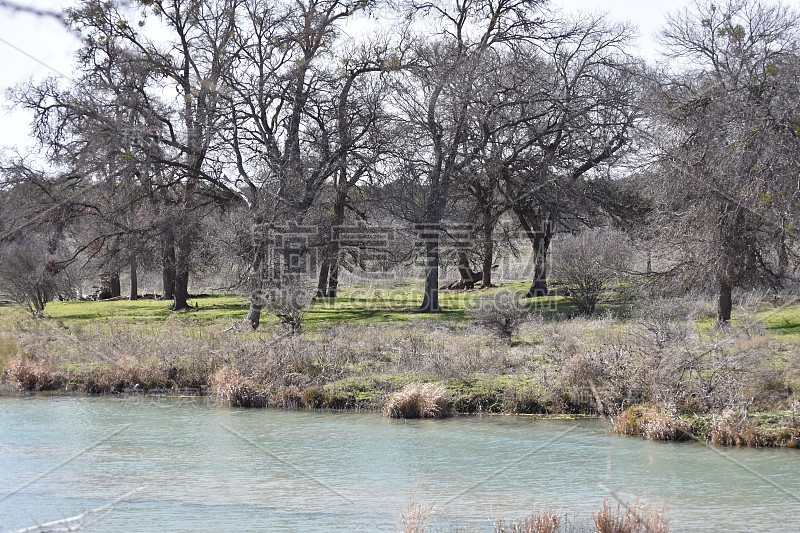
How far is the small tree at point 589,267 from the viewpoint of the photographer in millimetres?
29016

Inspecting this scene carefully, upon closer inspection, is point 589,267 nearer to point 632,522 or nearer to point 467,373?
point 467,373

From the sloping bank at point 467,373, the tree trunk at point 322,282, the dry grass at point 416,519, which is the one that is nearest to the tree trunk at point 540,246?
the tree trunk at point 322,282

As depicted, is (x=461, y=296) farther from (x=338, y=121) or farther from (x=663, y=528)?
(x=663, y=528)

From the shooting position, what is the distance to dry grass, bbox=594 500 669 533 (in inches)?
367

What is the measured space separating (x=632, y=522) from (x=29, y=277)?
2981cm

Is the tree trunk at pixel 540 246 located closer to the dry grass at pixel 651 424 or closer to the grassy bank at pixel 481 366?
the grassy bank at pixel 481 366

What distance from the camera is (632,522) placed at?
31.4 feet

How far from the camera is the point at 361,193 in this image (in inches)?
1404

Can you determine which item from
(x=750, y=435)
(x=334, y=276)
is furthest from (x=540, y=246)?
(x=750, y=435)

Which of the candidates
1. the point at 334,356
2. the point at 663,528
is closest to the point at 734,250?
the point at 334,356

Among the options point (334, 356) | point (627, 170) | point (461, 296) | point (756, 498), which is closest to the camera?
point (756, 498)

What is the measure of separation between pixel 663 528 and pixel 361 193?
27.3 meters

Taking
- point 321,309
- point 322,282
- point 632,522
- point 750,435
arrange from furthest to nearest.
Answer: point 322,282, point 321,309, point 750,435, point 632,522

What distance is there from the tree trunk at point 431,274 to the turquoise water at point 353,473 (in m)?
14.4
